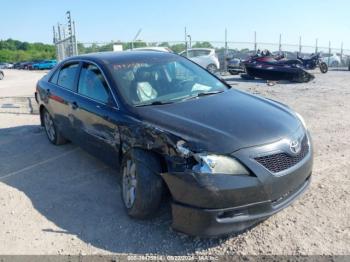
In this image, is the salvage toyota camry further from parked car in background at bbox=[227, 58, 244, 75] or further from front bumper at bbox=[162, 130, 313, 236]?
parked car in background at bbox=[227, 58, 244, 75]

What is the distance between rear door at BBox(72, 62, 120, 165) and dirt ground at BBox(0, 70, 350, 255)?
493mm

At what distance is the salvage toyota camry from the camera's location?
3088mm

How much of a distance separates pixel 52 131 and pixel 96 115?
2.42 meters

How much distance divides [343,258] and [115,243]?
1.91 m

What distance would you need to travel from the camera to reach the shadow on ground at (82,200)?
3428 mm

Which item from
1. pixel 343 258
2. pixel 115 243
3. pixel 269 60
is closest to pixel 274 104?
pixel 343 258

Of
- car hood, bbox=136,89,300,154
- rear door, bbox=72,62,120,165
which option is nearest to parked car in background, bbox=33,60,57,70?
rear door, bbox=72,62,120,165

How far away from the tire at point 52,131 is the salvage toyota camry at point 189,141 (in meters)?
1.41

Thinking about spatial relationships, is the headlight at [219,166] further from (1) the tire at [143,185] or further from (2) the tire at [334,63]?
(2) the tire at [334,63]

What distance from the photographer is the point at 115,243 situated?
3.45m

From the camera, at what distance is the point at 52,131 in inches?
260

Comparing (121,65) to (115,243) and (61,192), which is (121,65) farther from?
(115,243)

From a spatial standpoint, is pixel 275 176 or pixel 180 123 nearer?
pixel 275 176

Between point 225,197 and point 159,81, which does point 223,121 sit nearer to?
point 225,197
